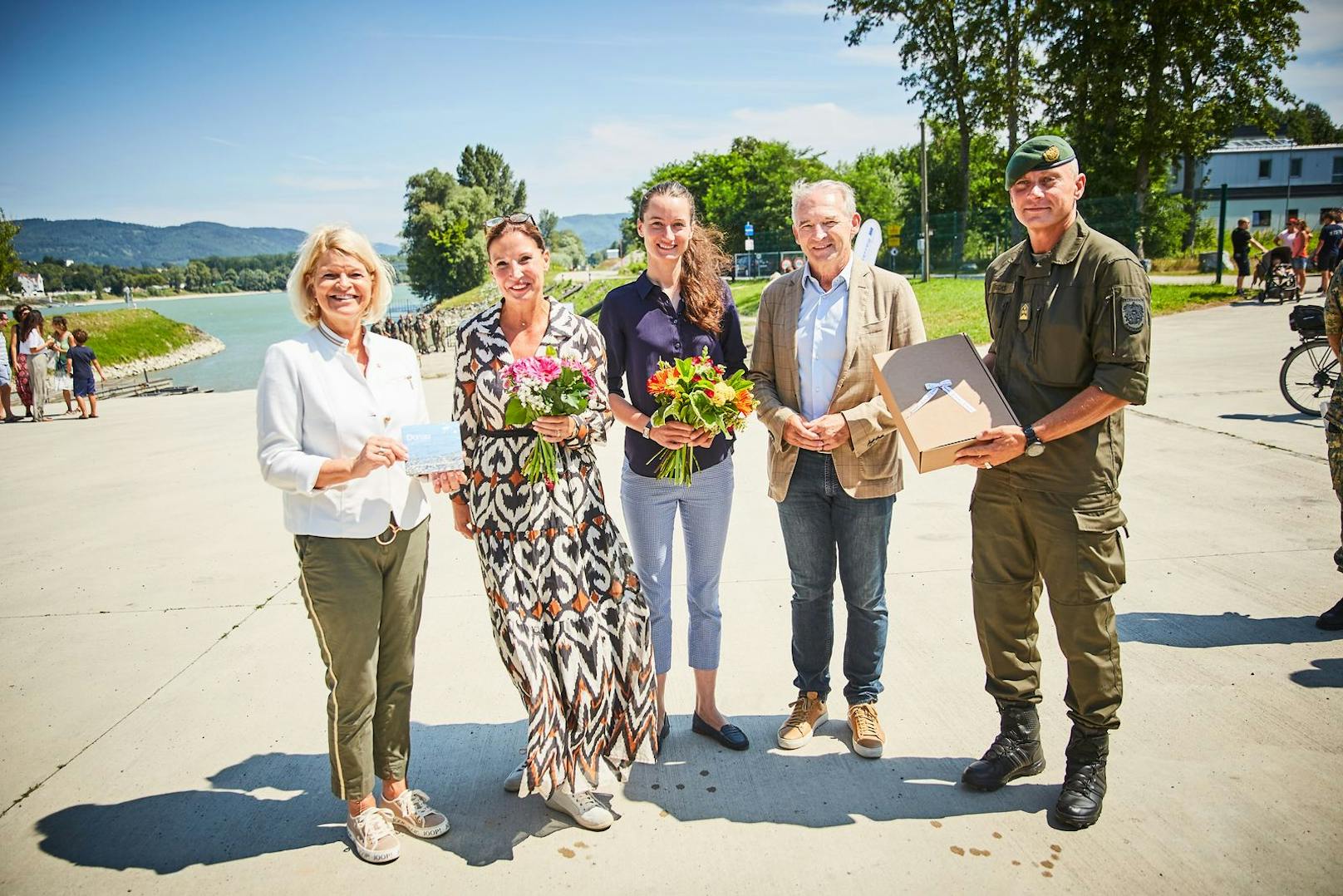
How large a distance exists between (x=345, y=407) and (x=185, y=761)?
2.04 meters

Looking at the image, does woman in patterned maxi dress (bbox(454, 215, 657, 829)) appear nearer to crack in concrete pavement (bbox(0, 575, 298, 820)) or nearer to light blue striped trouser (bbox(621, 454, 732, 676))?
light blue striped trouser (bbox(621, 454, 732, 676))

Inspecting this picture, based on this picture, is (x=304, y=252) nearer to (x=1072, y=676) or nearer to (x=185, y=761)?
(x=185, y=761)

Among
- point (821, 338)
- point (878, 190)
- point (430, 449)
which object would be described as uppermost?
point (878, 190)

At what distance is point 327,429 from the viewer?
262 centimetres

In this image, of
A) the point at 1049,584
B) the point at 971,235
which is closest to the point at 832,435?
the point at 1049,584

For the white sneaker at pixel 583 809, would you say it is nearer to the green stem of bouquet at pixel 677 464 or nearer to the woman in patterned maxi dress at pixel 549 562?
the woman in patterned maxi dress at pixel 549 562

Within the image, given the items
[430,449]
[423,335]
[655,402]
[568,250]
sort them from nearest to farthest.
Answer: [430,449]
[655,402]
[423,335]
[568,250]

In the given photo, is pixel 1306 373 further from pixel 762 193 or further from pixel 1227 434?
pixel 762 193

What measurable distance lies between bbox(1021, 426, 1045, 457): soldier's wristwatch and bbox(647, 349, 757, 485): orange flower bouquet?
3.30 feet

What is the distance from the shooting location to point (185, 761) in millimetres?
3436

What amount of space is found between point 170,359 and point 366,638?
70764mm

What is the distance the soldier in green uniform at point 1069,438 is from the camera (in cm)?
269

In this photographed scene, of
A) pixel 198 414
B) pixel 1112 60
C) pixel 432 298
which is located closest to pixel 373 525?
pixel 198 414

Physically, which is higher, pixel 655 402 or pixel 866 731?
pixel 655 402
